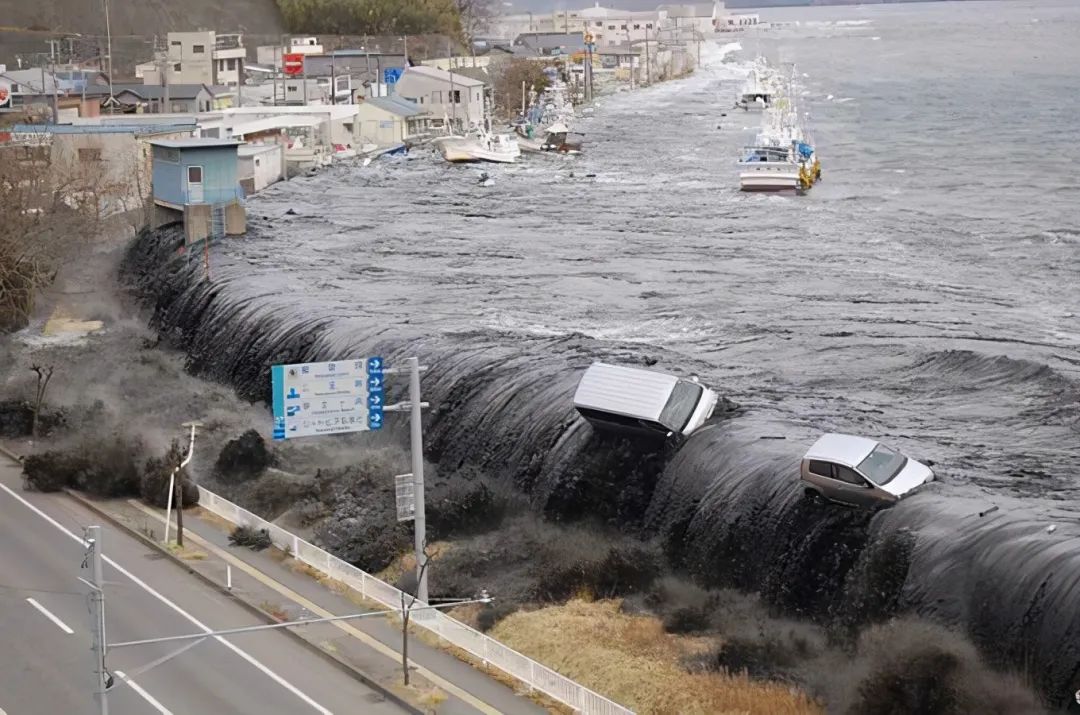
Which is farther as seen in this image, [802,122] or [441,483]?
[802,122]

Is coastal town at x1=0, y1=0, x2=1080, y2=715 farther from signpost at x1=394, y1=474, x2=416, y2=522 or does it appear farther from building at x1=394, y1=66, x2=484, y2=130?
building at x1=394, y1=66, x2=484, y2=130

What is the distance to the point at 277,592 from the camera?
2164cm

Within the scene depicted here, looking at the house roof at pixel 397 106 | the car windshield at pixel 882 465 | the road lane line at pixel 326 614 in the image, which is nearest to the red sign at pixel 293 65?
the house roof at pixel 397 106

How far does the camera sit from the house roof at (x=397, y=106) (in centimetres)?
8325

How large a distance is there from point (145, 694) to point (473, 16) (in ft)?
535

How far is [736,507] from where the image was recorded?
2228 centimetres

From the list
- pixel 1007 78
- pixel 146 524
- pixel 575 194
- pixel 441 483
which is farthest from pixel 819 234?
pixel 1007 78

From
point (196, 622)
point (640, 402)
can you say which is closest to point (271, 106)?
point (640, 402)

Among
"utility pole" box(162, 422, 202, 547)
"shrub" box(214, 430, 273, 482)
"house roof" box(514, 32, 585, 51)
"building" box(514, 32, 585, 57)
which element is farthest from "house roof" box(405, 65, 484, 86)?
"utility pole" box(162, 422, 202, 547)

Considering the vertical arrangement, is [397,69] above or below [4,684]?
above

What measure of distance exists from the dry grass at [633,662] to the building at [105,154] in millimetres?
35927

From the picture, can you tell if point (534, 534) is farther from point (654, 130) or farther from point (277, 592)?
point (654, 130)

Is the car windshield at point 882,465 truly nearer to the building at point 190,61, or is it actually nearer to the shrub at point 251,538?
the shrub at point 251,538

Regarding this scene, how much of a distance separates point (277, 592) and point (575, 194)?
43.8m
